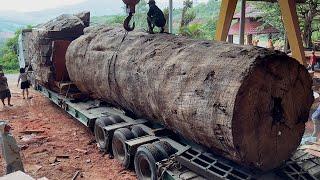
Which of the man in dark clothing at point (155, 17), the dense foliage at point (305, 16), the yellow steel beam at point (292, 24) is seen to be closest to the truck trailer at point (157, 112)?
the man in dark clothing at point (155, 17)

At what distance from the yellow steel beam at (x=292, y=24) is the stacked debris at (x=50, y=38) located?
585 cm

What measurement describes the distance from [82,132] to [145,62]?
3.60m

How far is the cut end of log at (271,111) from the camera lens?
4407 mm

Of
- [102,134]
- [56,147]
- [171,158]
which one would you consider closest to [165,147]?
[171,158]

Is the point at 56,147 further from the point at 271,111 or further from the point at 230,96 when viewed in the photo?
the point at 271,111

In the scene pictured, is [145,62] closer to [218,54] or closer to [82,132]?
[218,54]

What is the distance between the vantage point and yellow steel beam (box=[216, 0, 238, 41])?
31.5 feet

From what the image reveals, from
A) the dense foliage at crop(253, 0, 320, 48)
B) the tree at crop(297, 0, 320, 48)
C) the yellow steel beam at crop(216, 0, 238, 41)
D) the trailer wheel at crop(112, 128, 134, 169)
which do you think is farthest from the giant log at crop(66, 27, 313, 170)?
the tree at crop(297, 0, 320, 48)

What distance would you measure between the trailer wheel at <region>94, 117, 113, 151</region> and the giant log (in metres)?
1.36

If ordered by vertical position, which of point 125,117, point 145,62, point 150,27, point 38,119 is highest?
point 150,27

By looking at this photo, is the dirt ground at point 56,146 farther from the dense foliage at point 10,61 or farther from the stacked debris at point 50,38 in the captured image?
the dense foliage at point 10,61

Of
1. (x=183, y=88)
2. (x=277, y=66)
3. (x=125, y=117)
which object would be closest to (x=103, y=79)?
(x=125, y=117)

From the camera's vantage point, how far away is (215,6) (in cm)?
6594

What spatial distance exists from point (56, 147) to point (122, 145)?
1.97 meters
